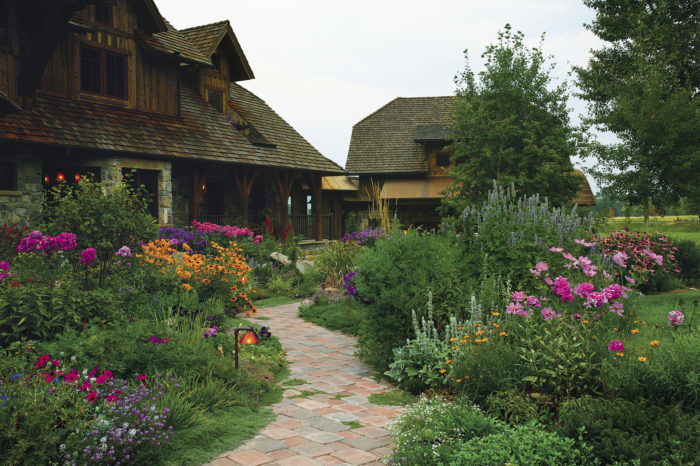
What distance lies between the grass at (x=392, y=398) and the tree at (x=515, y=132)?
16.0 meters

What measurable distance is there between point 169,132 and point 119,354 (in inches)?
457

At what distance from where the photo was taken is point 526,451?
3422 millimetres

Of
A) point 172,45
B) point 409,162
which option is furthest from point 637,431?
point 409,162

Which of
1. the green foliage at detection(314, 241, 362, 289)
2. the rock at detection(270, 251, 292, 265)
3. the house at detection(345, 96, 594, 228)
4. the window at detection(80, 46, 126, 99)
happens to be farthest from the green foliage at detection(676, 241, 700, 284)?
the window at detection(80, 46, 126, 99)

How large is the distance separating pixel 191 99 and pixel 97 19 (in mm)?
4445

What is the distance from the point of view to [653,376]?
385cm

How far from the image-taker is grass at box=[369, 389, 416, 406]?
549cm

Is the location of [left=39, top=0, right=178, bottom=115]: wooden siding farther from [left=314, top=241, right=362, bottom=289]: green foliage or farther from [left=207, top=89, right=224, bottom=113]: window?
[left=314, top=241, right=362, bottom=289]: green foliage

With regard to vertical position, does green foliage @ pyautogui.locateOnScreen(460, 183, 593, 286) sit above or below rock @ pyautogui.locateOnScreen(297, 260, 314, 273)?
above

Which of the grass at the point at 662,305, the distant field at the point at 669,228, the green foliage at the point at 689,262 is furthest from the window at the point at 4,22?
the green foliage at the point at 689,262

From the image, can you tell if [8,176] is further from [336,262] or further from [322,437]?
[322,437]

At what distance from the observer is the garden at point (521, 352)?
3516mm

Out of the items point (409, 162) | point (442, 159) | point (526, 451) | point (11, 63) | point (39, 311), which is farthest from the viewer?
point (442, 159)

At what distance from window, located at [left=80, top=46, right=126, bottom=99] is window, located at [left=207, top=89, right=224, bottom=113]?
14.8ft
